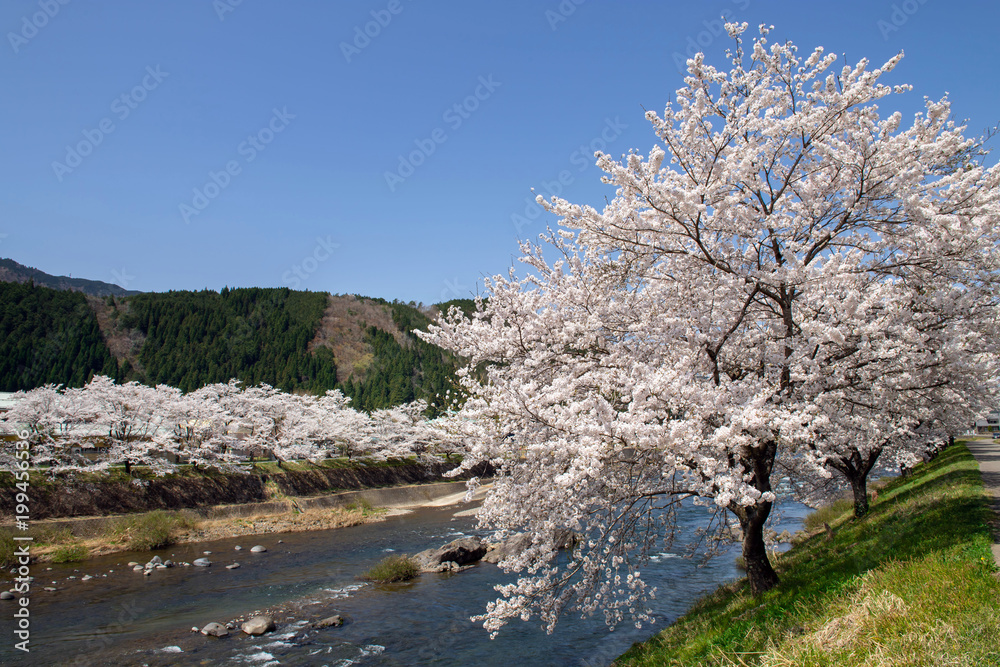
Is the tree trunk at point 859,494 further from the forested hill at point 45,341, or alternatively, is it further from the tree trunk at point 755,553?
the forested hill at point 45,341

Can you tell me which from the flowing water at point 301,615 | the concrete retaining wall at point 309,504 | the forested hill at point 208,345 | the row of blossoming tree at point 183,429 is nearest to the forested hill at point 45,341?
the forested hill at point 208,345

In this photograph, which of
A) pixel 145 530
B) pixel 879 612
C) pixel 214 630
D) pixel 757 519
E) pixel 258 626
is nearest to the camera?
pixel 879 612

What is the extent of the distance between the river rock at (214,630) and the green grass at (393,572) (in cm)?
652

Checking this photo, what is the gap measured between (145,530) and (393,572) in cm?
1699

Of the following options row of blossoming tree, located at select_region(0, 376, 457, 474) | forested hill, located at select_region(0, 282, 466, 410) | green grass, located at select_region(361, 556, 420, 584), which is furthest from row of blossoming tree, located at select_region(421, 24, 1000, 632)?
forested hill, located at select_region(0, 282, 466, 410)

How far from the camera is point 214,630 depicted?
53.2ft

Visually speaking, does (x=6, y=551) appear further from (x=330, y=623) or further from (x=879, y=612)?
(x=879, y=612)

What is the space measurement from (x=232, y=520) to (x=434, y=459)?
27.8 m

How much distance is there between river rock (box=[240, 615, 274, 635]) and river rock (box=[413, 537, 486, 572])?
7597mm

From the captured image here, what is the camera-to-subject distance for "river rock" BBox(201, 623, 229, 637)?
1608 centimetres

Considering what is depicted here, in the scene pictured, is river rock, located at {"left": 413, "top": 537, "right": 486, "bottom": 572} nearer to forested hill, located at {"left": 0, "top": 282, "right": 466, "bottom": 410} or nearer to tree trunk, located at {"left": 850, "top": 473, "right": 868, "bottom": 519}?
tree trunk, located at {"left": 850, "top": 473, "right": 868, "bottom": 519}

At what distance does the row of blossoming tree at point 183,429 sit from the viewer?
32.9 m

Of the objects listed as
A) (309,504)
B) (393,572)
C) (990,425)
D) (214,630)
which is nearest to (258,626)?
(214,630)

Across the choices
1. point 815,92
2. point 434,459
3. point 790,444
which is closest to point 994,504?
point 790,444
